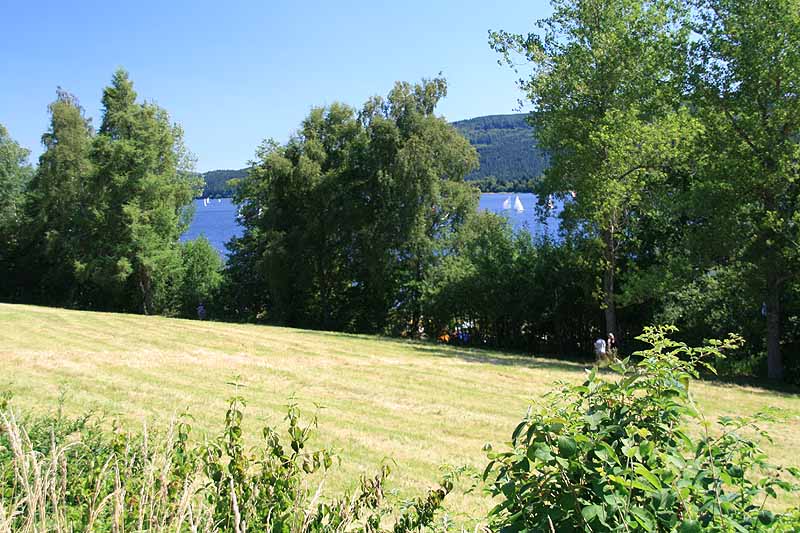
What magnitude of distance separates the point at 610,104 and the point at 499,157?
37499 millimetres

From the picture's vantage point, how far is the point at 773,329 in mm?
14562

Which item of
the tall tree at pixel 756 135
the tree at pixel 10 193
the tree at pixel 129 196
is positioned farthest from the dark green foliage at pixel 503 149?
the tree at pixel 10 193

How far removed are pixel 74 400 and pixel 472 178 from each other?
20.4 meters

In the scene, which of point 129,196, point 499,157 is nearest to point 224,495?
point 129,196

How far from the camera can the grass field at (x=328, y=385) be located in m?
7.29

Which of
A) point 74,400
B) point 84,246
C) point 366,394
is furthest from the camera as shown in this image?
point 84,246

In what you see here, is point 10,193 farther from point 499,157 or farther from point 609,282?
point 499,157

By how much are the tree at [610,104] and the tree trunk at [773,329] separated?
367cm

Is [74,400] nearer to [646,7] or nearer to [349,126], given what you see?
[646,7]

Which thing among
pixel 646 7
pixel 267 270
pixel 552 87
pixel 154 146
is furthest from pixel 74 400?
pixel 154 146

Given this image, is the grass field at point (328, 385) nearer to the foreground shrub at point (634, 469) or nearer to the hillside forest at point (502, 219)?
the foreground shrub at point (634, 469)

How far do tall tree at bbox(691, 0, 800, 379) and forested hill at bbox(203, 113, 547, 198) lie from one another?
5252mm

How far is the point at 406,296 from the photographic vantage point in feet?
81.3

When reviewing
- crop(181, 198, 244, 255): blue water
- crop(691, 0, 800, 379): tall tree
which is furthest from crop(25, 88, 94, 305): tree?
crop(691, 0, 800, 379): tall tree
